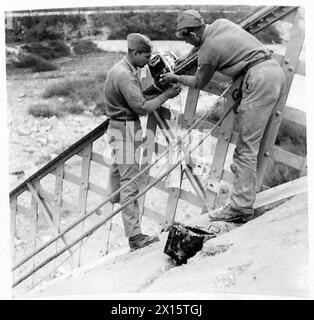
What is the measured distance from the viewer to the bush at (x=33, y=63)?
8.45 meters

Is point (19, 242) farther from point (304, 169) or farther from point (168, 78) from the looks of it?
point (304, 169)

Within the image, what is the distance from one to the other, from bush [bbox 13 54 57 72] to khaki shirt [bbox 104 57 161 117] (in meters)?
5.00

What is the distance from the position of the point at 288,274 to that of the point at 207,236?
814 millimetres

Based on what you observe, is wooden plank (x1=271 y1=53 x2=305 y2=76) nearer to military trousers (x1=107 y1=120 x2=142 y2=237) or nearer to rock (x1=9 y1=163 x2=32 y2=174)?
military trousers (x1=107 y1=120 x2=142 y2=237)

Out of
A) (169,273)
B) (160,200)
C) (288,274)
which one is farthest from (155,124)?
(160,200)

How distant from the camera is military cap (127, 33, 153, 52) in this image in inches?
140

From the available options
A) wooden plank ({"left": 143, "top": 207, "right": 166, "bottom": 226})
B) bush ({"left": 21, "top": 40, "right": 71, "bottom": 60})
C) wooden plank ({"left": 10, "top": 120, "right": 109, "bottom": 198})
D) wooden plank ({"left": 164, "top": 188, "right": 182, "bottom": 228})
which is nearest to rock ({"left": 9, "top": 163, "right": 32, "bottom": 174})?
bush ({"left": 21, "top": 40, "right": 71, "bottom": 60})

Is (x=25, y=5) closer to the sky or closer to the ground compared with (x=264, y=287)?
closer to the sky

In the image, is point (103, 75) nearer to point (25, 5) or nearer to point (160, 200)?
point (160, 200)

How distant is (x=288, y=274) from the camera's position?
2572 mm

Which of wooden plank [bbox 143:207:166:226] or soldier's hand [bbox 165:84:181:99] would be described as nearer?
soldier's hand [bbox 165:84:181:99]

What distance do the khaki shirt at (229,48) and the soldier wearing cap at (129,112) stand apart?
522 millimetres

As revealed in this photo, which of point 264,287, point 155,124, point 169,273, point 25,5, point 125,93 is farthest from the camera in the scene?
point 155,124

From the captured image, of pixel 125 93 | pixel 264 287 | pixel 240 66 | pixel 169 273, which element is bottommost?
pixel 169 273
